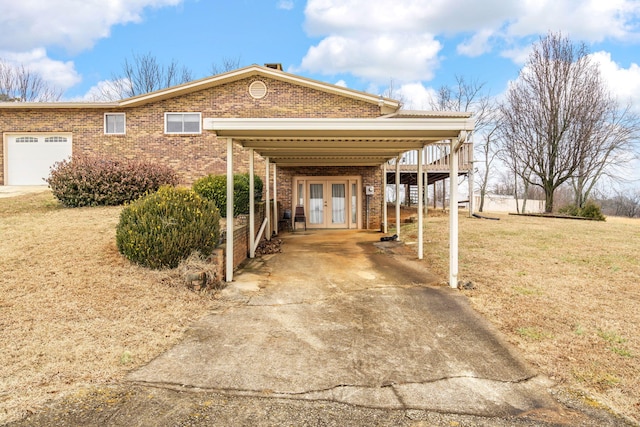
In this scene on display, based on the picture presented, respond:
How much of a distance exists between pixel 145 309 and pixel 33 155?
46.5 feet

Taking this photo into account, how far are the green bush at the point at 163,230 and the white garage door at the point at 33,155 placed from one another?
11388mm

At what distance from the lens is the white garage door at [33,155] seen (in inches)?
611

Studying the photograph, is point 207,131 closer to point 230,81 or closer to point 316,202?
point 230,81

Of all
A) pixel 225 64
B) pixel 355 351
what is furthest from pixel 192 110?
pixel 225 64

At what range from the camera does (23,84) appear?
2858 cm

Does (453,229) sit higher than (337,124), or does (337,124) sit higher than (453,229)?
(337,124)

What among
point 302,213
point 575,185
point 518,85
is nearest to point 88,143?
point 302,213

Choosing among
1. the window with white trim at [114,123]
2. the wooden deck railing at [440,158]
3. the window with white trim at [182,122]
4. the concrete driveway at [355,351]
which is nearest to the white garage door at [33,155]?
the window with white trim at [114,123]

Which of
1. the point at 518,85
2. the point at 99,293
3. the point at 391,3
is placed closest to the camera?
the point at 99,293

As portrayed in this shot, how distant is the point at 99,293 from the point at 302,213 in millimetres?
10276

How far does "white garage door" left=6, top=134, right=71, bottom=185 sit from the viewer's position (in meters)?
15.5

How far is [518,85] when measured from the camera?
23.4m

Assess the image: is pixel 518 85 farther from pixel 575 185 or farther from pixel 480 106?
pixel 575 185

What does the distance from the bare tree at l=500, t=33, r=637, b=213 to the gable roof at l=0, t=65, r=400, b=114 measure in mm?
11744
